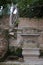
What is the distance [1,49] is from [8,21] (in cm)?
408

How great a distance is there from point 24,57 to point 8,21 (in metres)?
3.78

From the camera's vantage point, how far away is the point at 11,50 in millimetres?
8047

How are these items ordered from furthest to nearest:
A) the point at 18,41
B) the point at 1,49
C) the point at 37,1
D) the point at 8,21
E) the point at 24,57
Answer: the point at 8,21
the point at 18,41
the point at 37,1
the point at 24,57
the point at 1,49

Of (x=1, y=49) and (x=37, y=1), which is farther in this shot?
(x=37, y=1)

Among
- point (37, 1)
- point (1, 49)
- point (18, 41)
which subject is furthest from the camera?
point (18, 41)

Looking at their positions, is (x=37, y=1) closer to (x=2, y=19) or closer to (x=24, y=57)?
(x=24, y=57)

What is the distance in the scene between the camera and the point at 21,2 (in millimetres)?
7277

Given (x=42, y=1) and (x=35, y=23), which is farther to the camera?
(x=35, y=23)

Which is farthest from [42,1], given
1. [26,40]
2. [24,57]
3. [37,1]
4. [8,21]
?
[8,21]

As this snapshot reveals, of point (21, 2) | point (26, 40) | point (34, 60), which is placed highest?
point (21, 2)

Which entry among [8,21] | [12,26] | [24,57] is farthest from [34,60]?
[8,21]

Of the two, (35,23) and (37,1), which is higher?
(37,1)

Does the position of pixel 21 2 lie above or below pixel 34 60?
above

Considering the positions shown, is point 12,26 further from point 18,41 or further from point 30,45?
point 30,45
